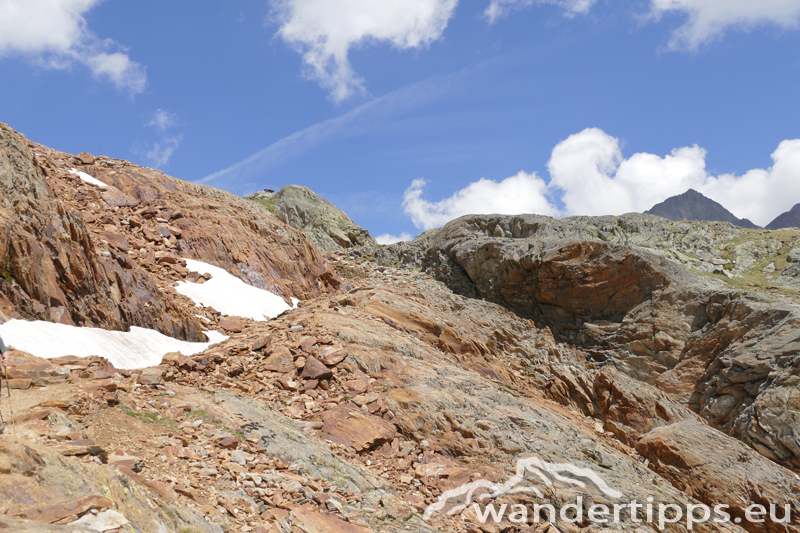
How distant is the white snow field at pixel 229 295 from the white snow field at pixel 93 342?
4.24 m

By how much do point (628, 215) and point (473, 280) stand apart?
17723mm

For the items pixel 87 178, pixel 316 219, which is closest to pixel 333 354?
pixel 87 178

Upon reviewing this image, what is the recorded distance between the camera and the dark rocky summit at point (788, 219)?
447ft

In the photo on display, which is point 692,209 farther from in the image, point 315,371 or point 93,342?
point 93,342

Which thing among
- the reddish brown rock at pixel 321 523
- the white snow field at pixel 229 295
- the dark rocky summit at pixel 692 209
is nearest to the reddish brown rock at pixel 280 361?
the reddish brown rock at pixel 321 523

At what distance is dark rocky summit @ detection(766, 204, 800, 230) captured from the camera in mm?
136375

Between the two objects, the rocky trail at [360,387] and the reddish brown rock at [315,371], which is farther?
the reddish brown rock at [315,371]

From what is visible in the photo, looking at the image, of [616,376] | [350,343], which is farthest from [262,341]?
[616,376]

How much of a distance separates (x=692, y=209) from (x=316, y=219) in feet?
475

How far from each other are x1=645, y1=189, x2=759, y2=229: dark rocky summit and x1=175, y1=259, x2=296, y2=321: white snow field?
148 metres

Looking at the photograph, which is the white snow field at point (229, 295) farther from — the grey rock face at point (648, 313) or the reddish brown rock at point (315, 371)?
the grey rock face at point (648, 313)

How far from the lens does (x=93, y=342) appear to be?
1273 centimetres

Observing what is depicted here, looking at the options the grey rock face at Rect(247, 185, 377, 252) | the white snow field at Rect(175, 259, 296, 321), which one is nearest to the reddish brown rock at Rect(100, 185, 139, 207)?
the white snow field at Rect(175, 259, 296, 321)

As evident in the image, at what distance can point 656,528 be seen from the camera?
34.3ft
